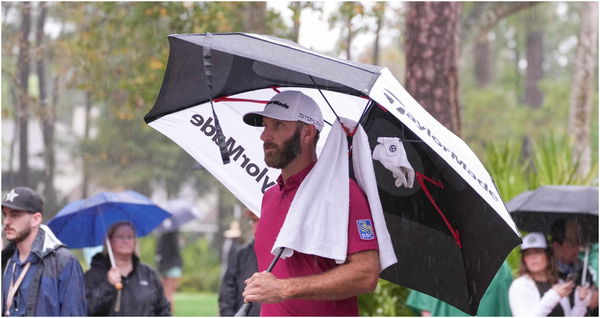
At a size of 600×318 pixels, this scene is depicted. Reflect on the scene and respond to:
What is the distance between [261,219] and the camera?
469 centimetres

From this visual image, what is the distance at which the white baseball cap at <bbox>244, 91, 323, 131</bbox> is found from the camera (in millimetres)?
4656

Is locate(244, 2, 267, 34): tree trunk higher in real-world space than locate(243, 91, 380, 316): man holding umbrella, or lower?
higher

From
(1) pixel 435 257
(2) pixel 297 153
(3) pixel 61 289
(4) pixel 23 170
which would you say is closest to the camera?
(2) pixel 297 153

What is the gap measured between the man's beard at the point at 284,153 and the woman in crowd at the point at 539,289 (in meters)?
3.75

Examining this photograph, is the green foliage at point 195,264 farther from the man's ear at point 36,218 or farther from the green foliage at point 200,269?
the man's ear at point 36,218

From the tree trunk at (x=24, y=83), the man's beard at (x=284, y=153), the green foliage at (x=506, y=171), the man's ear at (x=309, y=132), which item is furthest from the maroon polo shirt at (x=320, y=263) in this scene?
the tree trunk at (x=24, y=83)

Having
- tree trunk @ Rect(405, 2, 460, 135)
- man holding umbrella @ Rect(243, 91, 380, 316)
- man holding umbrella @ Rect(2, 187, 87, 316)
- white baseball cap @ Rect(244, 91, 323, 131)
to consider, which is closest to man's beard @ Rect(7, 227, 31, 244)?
man holding umbrella @ Rect(2, 187, 87, 316)

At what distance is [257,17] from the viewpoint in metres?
16.2

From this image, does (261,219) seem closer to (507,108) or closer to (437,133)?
(437,133)

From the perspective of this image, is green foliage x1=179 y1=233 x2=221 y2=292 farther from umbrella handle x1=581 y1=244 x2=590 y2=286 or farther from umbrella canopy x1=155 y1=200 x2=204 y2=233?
umbrella handle x1=581 y1=244 x2=590 y2=286

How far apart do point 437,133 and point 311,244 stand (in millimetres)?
705

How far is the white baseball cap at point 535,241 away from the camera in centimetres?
809

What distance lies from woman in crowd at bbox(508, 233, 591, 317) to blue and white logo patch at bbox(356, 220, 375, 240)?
3743mm

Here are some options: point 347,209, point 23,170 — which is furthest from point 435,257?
point 23,170
